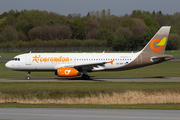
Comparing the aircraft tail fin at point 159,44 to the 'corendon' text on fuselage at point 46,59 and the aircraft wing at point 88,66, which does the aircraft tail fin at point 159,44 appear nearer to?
the aircraft wing at point 88,66

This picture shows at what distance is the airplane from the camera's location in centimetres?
3816

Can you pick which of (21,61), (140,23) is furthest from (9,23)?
(21,61)

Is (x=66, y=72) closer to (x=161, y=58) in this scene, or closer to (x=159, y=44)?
(x=161, y=58)

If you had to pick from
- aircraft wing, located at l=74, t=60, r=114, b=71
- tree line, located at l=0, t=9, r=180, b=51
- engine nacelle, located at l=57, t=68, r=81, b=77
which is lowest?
engine nacelle, located at l=57, t=68, r=81, b=77

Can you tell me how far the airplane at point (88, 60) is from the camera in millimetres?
38156
